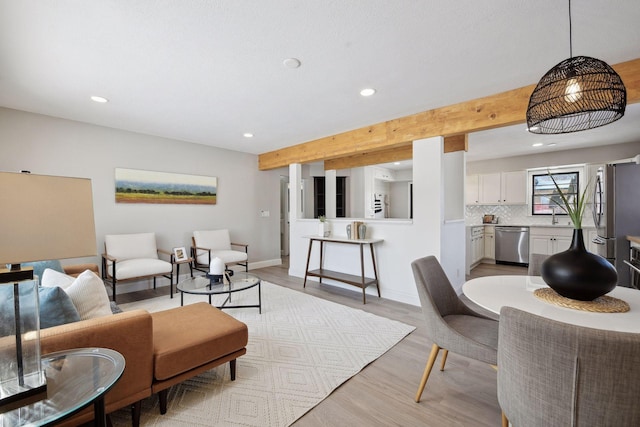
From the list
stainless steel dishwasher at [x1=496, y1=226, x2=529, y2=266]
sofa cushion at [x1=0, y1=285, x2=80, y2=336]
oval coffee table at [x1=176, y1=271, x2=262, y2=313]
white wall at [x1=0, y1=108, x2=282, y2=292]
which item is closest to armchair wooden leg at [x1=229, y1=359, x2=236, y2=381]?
oval coffee table at [x1=176, y1=271, x2=262, y2=313]

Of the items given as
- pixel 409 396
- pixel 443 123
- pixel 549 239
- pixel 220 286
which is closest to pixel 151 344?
pixel 220 286

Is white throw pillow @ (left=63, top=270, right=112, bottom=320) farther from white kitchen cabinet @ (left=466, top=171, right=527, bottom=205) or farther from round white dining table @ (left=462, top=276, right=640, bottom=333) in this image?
white kitchen cabinet @ (left=466, top=171, right=527, bottom=205)

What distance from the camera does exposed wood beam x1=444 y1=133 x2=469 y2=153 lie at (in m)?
4.04

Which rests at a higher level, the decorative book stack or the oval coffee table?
the decorative book stack

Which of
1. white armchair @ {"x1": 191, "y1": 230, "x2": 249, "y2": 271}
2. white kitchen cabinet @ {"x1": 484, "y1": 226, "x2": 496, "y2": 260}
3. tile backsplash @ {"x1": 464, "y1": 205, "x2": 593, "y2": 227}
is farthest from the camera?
white kitchen cabinet @ {"x1": 484, "y1": 226, "x2": 496, "y2": 260}

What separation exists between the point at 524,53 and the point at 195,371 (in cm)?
314

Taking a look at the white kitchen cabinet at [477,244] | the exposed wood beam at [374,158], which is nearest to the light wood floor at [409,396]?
the exposed wood beam at [374,158]

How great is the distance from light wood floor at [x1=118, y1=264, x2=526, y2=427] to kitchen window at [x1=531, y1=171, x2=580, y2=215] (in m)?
5.05

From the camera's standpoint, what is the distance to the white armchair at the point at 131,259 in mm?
3385

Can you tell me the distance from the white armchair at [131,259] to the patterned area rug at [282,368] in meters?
0.40

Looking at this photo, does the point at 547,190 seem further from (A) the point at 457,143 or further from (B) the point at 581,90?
(B) the point at 581,90

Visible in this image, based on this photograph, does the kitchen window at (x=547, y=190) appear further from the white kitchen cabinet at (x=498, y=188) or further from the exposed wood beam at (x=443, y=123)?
the exposed wood beam at (x=443, y=123)

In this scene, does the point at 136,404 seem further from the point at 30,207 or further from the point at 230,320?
the point at 30,207

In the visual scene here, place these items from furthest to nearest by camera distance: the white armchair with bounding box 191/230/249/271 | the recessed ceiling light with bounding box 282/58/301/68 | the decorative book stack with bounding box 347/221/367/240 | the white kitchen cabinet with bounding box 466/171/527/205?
the white kitchen cabinet with bounding box 466/171/527/205, the white armchair with bounding box 191/230/249/271, the decorative book stack with bounding box 347/221/367/240, the recessed ceiling light with bounding box 282/58/301/68
